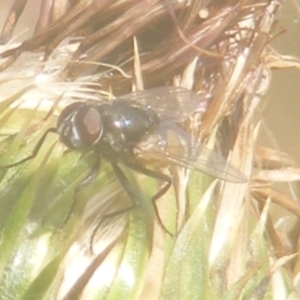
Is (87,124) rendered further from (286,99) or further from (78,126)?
(286,99)

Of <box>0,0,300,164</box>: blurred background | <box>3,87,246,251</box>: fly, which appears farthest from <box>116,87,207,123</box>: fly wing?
<box>0,0,300,164</box>: blurred background

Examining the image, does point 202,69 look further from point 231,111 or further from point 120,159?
point 120,159

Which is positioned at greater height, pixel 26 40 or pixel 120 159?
pixel 26 40

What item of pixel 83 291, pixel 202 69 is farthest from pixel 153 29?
pixel 83 291

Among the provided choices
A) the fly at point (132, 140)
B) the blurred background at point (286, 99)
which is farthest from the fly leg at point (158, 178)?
the blurred background at point (286, 99)

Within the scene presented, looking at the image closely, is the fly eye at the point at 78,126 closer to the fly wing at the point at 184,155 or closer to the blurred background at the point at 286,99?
the fly wing at the point at 184,155

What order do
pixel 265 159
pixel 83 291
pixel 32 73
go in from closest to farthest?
1. pixel 83 291
2. pixel 32 73
3. pixel 265 159

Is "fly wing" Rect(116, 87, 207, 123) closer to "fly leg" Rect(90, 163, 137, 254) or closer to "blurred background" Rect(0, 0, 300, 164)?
"fly leg" Rect(90, 163, 137, 254)
